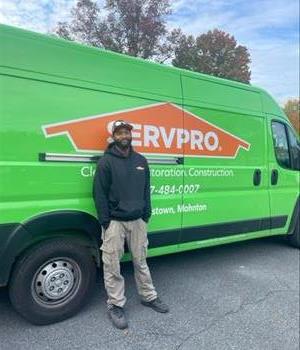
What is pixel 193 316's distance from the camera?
14.1ft

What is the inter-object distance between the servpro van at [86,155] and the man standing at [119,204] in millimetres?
244

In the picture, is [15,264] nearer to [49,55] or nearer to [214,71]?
[49,55]

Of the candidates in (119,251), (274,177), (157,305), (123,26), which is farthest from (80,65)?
(274,177)

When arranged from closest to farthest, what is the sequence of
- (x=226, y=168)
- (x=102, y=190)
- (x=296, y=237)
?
(x=102, y=190) < (x=226, y=168) < (x=296, y=237)

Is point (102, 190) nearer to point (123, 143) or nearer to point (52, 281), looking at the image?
point (123, 143)

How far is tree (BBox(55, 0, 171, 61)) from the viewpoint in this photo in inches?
202

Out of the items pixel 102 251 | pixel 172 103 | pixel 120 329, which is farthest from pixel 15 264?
pixel 172 103

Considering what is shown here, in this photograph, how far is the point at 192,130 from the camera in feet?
16.7

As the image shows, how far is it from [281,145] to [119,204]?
3471 millimetres

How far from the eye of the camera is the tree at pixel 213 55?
23.1ft

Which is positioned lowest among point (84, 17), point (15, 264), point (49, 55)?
point (15, 264)

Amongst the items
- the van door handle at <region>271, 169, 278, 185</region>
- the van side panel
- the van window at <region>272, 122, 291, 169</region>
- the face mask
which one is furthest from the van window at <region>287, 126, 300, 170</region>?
the face mask

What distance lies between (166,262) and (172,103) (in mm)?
2273

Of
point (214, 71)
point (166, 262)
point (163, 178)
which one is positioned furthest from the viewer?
point (214, 71)
